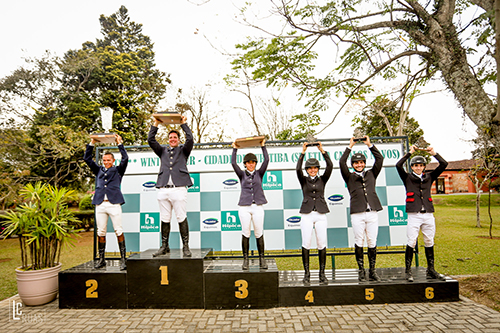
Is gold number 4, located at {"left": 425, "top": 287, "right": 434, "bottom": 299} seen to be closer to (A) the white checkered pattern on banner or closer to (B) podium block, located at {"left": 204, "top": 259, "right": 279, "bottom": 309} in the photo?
(A) the white checkered pattern on banner

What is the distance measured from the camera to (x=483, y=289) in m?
3.92

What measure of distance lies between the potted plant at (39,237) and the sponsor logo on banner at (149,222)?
3.59 ft

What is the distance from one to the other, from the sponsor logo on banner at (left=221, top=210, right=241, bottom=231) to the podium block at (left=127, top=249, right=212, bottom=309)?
3.81 ft

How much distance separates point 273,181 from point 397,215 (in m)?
2.21

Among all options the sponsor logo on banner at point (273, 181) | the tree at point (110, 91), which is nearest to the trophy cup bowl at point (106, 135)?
the sponsor logo on banner at point (273, 181)

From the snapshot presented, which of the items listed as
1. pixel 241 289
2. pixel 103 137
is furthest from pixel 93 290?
pixel 103 137

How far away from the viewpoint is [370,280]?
12.5ft

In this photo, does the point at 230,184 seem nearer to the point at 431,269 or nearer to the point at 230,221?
the point at 230,221

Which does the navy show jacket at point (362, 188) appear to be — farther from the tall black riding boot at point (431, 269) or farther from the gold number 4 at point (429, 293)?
the gold number 4 at point (429, 293)

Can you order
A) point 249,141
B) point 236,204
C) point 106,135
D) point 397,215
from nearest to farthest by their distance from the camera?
point 249,141, point 106,135, point 397,215, point 236,204

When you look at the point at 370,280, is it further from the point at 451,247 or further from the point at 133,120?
the point at 133,120

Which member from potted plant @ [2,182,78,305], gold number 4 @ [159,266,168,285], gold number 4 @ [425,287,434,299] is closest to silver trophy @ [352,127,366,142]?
gold number 4 @ [425,287,434,299]

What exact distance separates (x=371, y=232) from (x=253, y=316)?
1950 millimetres

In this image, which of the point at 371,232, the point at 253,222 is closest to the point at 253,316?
the point at 253,222
